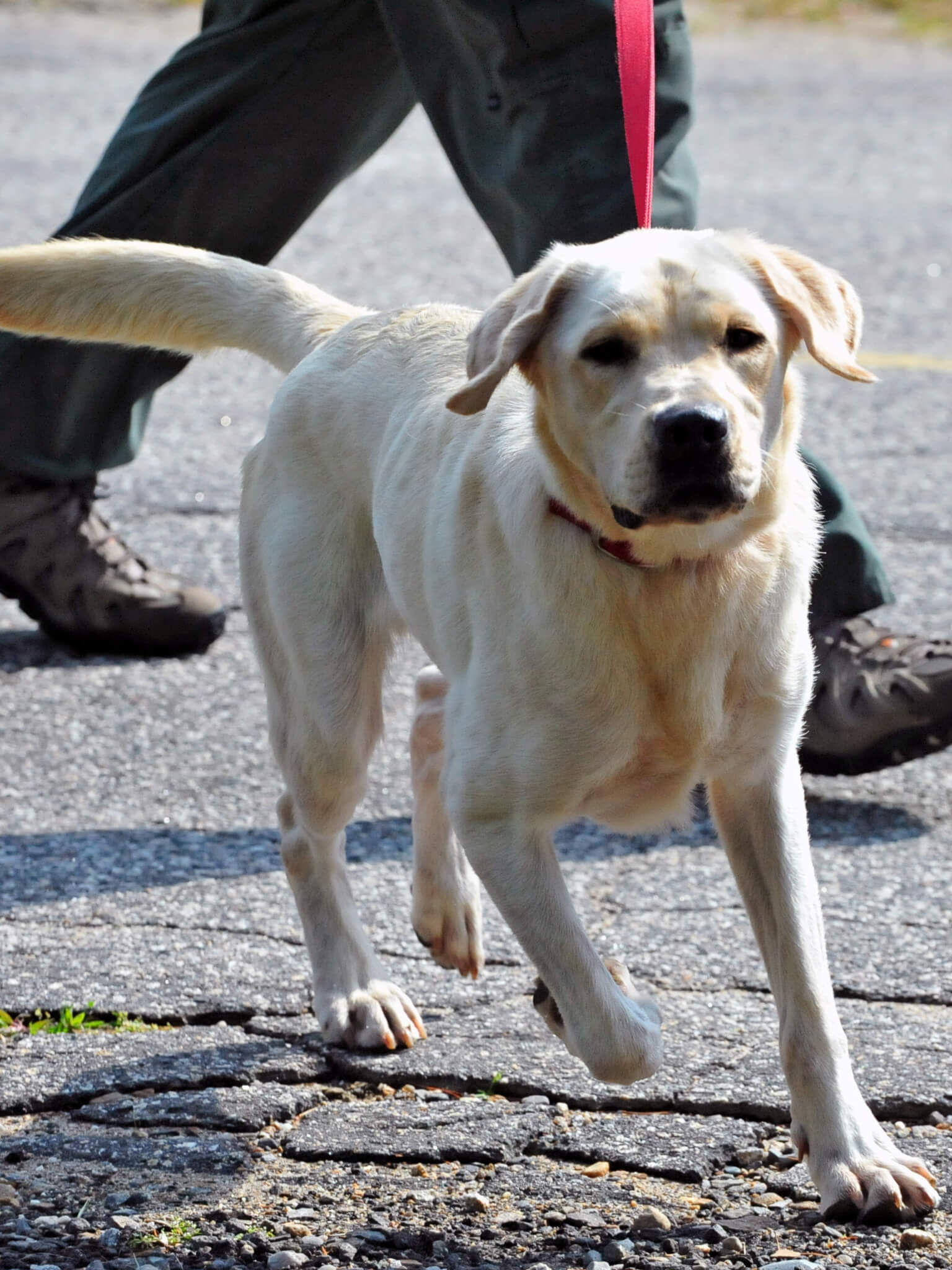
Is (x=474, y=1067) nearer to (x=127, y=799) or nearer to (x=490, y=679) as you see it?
(x=490, y=679)

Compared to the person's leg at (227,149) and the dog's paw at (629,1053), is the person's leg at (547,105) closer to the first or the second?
the person's leg at (227,149)

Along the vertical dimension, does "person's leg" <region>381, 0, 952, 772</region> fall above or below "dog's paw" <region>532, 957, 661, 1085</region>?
above

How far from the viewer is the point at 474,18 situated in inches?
125

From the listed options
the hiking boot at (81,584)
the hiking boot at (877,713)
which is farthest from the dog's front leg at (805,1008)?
the hiking boot at (81,584)

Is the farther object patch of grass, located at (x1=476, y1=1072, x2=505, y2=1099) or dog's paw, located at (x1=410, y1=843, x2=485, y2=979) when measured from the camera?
dog's paw, located at (x1=410, y1=843, x2=485, y2=979)

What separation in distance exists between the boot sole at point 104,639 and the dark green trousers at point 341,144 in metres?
0.29

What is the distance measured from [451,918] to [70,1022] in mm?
616

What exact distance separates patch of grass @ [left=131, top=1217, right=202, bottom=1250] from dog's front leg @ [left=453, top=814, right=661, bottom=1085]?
0.53m

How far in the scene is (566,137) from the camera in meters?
3.18

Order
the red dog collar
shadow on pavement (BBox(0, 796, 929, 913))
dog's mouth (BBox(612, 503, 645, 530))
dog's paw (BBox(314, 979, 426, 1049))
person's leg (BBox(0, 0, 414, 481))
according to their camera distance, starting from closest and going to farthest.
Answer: dog's mouth (BBox(612, 503, 645, 530)) → the red dog collar → dog's paw (BBox(314, 979, 426, 1049)) → shadow on pavement (BBox(0, 796, 929, 913)) → person's leg (BBox(0, 0, 414, 481))

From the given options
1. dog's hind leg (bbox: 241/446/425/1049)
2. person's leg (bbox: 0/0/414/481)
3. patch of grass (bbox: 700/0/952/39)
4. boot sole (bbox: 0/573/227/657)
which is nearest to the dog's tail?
dog's hind leg (bbox: 241/446/425/1049)

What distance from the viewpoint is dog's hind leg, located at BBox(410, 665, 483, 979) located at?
9.64 feet

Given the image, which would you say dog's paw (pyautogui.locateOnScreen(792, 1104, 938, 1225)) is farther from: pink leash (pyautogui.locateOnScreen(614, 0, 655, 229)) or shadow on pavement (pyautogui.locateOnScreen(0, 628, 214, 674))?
shadow on pavement (pyautogui.locateOnScreen(0, 628, 214, 674))

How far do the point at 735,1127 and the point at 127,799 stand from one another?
161cm
